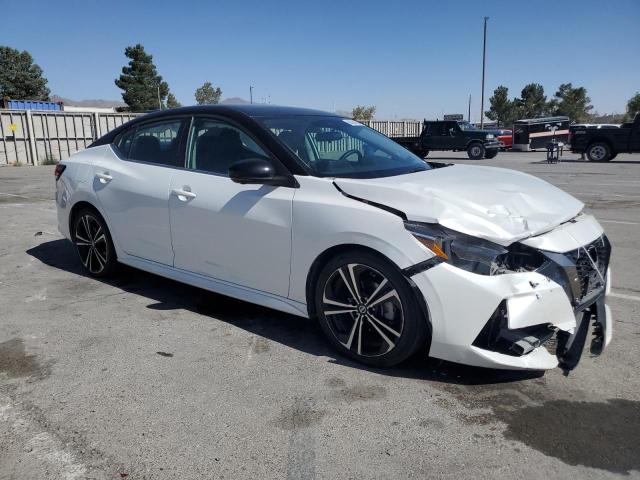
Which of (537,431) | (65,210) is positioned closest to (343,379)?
(537,431)

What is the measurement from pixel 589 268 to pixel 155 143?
11.2ft

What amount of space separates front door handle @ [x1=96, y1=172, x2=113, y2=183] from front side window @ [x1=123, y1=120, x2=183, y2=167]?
241 mm

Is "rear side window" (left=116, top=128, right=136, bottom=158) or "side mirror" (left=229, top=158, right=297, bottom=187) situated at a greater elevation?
"rear side window" (left=116, top=128, right=136, bottom=158)

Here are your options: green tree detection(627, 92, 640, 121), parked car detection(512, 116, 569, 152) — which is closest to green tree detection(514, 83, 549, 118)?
green tree detection(627, 92, 640, 121)

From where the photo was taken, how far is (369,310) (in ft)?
10.3

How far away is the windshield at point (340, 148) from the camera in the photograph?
360 centimetres

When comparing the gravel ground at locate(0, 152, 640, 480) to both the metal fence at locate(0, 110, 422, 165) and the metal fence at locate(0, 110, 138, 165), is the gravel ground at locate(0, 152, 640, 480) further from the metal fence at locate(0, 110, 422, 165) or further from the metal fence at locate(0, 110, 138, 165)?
the metal fence at locate(0, 110, 138, 165)

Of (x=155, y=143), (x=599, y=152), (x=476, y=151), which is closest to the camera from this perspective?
(x=155, y=143)

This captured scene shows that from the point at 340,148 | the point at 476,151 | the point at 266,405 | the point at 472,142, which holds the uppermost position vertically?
the point at 340,148

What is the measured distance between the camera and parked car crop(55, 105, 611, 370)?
2.78 meters

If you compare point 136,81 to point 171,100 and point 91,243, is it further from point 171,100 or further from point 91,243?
point 91,243

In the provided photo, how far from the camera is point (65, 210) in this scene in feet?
17.1

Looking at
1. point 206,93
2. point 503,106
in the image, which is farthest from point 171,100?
point 503,106

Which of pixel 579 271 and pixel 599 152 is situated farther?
pixel 599 152
